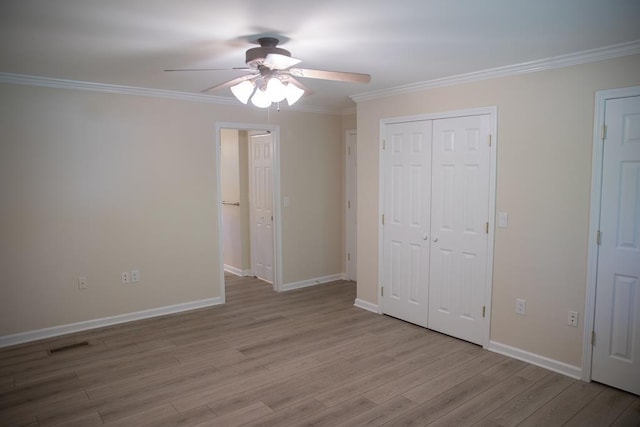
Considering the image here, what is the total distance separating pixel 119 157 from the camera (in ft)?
14.5

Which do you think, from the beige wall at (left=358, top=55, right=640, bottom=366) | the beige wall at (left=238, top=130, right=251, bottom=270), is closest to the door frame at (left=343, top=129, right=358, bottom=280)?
the beige wall at (left=238, top=130, right=251, bottom=270)

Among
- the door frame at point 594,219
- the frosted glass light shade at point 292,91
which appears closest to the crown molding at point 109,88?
the frosted glass light shade at point 292,91

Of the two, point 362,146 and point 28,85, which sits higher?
point 28,85

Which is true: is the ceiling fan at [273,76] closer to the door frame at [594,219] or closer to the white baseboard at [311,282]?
Answer: the door frame at [594,219]

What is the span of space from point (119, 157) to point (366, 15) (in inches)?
124

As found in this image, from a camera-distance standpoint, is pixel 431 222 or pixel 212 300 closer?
pixel 431 222

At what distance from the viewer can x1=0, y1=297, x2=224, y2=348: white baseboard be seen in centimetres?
400

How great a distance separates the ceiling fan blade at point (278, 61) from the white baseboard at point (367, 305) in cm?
307

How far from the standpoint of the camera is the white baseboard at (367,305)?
192 inches

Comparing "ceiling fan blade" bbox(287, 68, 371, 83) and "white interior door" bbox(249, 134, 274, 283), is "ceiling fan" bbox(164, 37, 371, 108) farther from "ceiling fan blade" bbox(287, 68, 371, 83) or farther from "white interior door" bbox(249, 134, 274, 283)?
"white interior door" bbox(249, 134, 274, 283)

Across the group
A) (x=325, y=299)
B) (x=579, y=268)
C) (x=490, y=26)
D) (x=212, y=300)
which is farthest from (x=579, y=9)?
(x=212, y=300)

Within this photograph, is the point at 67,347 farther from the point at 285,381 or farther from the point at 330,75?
the point at 330,75

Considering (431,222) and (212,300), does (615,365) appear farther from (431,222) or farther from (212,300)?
(212,300)

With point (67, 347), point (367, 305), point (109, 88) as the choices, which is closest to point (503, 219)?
point (367, 305)
